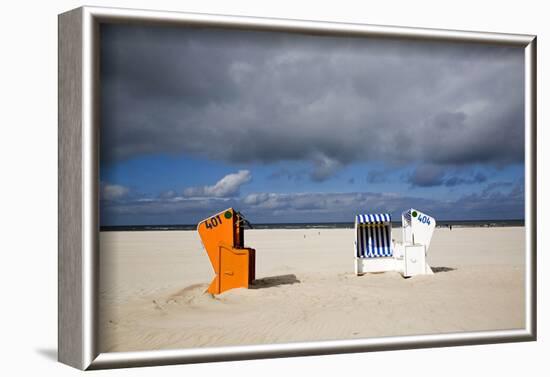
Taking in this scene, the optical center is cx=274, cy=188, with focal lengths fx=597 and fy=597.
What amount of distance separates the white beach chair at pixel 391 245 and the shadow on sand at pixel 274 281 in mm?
1162

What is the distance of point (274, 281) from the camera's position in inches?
381

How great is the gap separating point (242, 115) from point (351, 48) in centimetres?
1961

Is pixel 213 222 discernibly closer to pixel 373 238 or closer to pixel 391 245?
pixel 373 238

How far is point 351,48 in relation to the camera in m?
6.21

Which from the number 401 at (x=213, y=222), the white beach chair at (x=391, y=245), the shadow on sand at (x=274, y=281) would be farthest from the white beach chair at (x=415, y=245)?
the number 401 at (x=213, y=222)

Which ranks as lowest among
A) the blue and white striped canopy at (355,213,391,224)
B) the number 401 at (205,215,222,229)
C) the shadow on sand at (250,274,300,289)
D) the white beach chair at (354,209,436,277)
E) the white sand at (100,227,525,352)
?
the shadow on sand at (250,274,300,289)

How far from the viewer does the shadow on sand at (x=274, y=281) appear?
352 inches

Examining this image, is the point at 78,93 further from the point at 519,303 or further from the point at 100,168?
the point at 519,303

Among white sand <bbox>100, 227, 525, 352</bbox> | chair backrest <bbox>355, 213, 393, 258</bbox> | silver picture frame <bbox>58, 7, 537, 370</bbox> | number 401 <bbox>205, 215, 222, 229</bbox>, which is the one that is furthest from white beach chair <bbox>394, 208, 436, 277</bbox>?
silver picture frame <bbox>58, 7, 537, 370</bbox>

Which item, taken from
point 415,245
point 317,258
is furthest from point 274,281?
point 317,258

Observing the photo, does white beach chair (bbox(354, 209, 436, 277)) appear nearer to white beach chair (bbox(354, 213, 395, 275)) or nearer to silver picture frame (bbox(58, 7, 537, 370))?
white beach chair (bbox(354, 213, 395, 275))

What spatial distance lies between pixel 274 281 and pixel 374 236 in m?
2.05

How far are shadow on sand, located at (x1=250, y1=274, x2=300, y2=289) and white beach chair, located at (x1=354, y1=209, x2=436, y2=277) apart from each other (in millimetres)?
1162

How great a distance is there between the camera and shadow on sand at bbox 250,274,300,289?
352 inches
